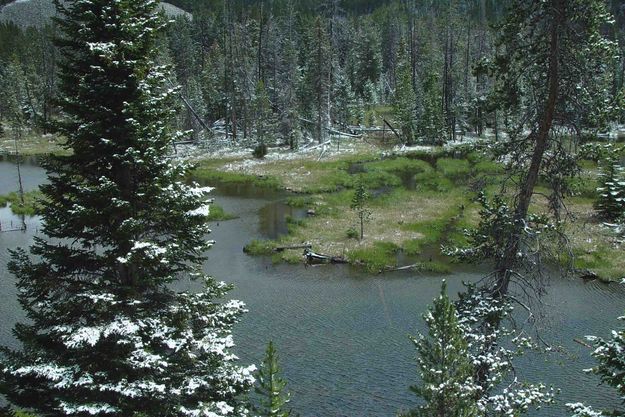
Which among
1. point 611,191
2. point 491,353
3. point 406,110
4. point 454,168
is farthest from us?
point 406,110

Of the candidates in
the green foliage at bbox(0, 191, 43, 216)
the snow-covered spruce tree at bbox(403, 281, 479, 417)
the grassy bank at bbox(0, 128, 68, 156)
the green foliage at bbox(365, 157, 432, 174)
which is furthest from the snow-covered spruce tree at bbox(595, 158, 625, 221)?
the grassy bank at bbox(0, 128, 68, 156)

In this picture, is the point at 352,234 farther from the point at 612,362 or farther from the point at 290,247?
the point at 612,362

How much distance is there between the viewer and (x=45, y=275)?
44.3 ft

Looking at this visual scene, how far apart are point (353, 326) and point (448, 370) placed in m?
15.9

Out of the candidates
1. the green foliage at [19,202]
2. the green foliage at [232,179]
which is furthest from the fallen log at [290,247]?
the green foliage at [19,202]

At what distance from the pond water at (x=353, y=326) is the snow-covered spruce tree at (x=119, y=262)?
10.1m

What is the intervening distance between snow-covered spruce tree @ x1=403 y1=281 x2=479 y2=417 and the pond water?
555 centimetres

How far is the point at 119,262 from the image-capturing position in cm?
1373

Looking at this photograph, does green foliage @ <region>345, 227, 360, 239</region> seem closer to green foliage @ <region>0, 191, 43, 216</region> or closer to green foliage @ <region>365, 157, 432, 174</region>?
green foliage @ <region>365, 157, 432, 174</region>

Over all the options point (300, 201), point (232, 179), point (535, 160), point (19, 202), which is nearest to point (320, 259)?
point (300, 201)

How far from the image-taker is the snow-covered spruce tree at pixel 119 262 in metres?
12.9

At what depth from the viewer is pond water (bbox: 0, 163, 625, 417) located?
2336cm

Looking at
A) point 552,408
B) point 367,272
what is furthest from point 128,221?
point 367,272

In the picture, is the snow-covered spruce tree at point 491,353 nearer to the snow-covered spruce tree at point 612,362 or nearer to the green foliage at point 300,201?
the snow-covered spruce tree at point 612,362
